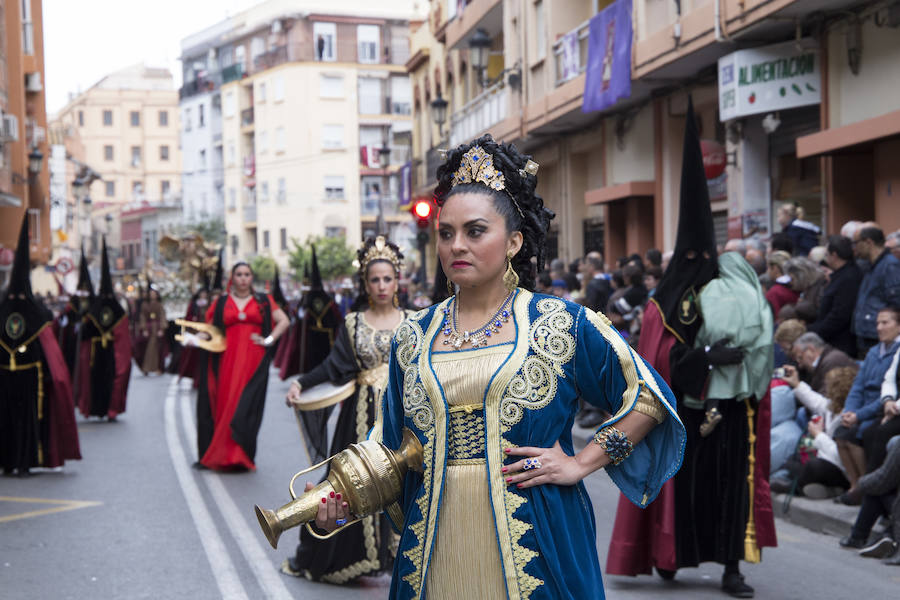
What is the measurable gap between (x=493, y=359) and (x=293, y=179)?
7264cm

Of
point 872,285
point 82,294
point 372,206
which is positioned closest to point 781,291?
point 872,285

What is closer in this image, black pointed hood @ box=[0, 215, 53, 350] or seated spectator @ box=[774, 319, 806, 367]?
seated spectator @ box=[774, 319, 806, 367]

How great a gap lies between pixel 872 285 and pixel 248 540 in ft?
18.7

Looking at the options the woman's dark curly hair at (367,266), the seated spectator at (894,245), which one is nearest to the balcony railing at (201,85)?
the seated spectator at (894,245)

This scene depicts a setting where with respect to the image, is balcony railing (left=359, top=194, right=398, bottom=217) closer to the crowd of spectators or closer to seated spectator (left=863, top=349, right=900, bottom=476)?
the crowd of spectators

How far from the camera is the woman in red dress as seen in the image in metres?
12.0

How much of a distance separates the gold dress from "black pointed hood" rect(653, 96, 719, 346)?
3.74 metres

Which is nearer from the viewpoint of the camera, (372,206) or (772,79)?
(772,79)

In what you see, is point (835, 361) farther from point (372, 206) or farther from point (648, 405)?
point (372, 206)

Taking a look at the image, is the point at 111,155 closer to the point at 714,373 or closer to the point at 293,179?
the point at 293,179

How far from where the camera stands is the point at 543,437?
363 cm

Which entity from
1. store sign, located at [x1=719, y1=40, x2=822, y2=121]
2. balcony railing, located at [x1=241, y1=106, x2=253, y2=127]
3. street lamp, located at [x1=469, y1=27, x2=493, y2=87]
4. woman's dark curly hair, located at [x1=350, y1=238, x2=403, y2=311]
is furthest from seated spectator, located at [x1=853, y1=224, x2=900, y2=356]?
balcony railing, located at [x1=241, y1=106, x2=253, y2=127]

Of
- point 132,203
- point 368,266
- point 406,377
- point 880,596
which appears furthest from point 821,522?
point 132,203

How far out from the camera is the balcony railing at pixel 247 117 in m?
78.8
